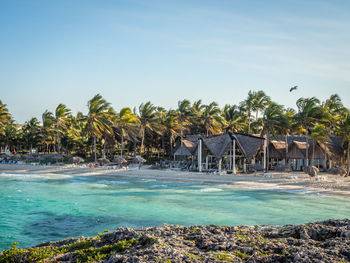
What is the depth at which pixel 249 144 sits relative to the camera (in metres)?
28.1

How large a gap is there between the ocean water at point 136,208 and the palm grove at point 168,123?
11.8 metres

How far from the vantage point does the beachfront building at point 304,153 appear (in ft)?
99.6

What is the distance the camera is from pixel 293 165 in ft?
109

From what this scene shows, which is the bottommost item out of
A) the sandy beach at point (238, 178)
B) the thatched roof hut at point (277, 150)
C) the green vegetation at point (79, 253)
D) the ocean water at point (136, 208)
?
the ocean water at point (136, 208)

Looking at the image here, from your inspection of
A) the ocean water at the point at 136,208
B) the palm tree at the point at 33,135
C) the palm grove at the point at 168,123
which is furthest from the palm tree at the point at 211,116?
the palm tree at the point at 33,135

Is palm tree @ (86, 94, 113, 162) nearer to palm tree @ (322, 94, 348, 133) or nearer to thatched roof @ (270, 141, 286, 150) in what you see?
thatched roof @ (270, 141, 286, 150)

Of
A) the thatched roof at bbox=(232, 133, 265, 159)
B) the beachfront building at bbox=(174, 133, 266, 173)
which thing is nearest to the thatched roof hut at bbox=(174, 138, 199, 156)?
the beachfront building at bbox=(174, 133, 266, 173)

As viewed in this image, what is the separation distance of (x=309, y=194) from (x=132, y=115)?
2542cm

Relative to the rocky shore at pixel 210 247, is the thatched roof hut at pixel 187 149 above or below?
above

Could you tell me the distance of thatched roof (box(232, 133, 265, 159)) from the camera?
27516 mm

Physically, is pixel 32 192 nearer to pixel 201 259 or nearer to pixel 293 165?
pixel 201 259

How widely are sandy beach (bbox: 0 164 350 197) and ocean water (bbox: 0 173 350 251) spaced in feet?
4.29

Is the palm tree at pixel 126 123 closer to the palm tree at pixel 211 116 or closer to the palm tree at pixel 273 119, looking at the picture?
the palm tree at pixel 211 116

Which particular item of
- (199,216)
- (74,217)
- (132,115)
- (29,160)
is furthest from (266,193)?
(29,160)
